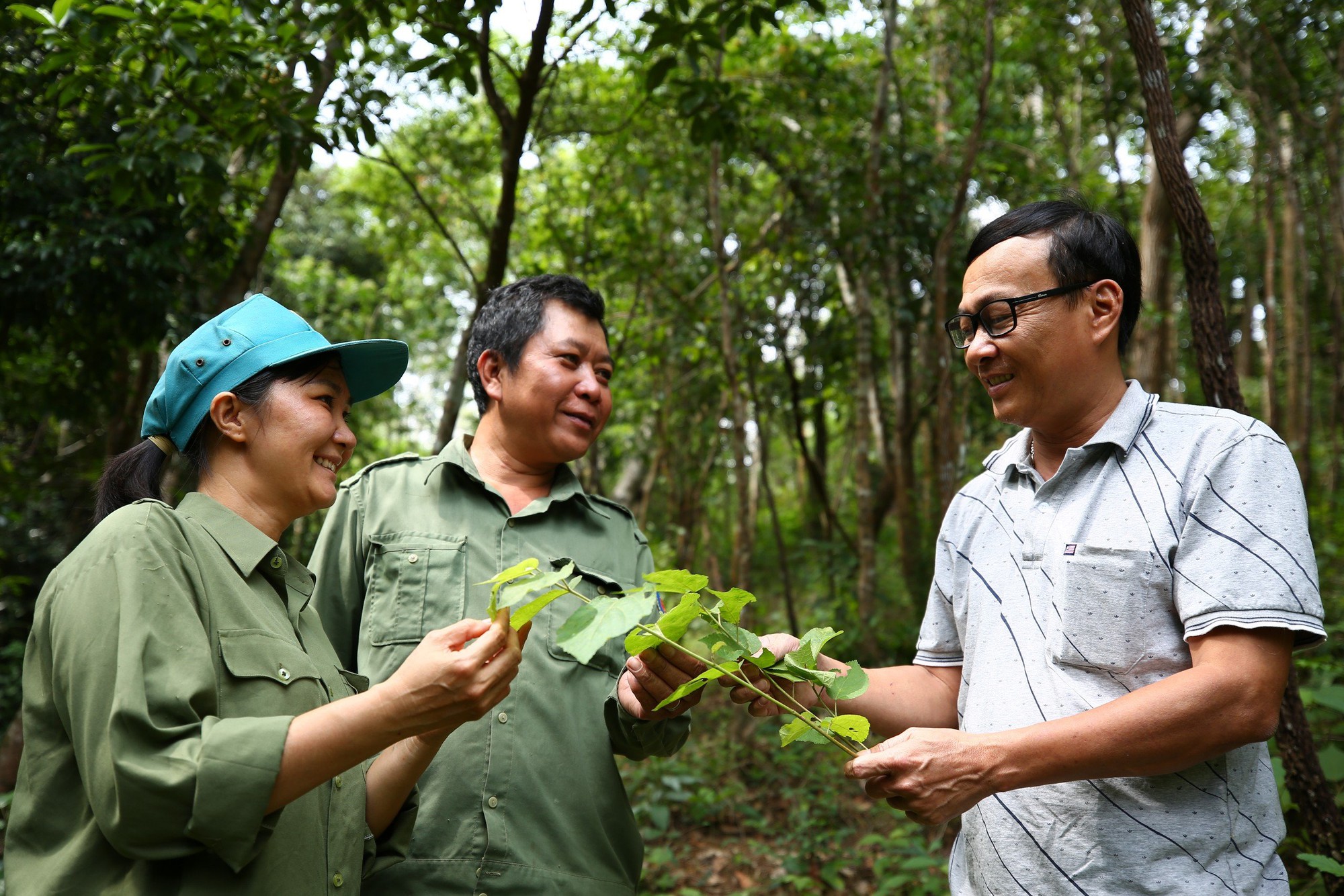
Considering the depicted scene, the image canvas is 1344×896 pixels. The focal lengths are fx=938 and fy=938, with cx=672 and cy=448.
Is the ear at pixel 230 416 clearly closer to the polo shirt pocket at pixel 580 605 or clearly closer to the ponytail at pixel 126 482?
the ponytail at pixel 126 482

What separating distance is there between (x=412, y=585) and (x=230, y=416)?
669 mm

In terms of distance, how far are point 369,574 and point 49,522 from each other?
25.5 feet

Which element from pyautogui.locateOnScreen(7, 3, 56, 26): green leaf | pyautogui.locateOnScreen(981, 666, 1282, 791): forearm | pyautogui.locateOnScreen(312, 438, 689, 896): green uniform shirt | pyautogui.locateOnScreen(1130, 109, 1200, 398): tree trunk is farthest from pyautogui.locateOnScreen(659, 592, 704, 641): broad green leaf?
pyautogui.locateOnScreen(1130, 109, 1200, 398): tree trunk

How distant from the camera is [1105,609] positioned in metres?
1.69

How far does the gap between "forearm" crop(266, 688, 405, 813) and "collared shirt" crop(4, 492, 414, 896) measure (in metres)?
0.02

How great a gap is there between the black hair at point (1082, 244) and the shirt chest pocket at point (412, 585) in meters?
1.42

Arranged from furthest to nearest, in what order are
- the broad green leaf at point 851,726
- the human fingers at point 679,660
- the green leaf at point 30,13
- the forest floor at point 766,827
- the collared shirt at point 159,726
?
1. the forest floor at point 766,827
2. the green leaf at point 30,13
3. the human fingers at point 679,660
4. the broad green leaf at point 851,726
5. the collared shirt at point 159,726

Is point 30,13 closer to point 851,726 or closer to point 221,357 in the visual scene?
point 221,357

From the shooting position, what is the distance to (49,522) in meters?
8.36

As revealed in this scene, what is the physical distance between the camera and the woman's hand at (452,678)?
1428 mm

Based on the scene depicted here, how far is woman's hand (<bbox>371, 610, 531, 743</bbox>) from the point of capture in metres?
1.43

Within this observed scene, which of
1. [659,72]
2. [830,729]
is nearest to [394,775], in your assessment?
[830,729]

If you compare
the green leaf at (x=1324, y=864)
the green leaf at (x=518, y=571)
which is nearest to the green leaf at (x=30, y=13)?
the green leaf at (x=518, y=571)

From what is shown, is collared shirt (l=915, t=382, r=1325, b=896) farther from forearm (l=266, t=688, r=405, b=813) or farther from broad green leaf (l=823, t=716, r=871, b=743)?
forearm (l=266, t=688, r=405, b=813)
